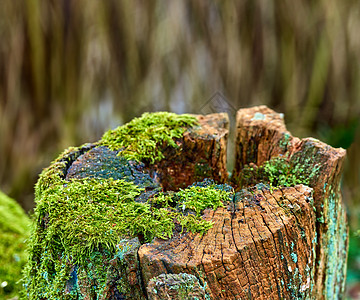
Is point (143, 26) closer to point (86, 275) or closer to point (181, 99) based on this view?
point (181, 99)

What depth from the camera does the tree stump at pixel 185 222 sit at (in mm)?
956

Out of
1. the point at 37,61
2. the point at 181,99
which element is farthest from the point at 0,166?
the point at 181,99

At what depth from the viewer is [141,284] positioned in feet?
3.14

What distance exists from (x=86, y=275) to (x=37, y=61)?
9.09ft

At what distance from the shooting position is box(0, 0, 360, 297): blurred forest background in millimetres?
3256

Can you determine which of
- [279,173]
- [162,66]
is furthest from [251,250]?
[162,66]

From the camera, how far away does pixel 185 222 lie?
1055 mm

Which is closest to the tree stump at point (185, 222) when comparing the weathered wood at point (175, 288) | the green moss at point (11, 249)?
the weathered wood at point (175, 288)

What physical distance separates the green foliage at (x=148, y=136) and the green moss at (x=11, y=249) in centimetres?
59

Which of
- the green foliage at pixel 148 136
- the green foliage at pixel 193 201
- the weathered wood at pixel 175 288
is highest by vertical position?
the green foliage at pixel 148 136

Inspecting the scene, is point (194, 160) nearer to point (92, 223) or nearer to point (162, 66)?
point (92, 223)

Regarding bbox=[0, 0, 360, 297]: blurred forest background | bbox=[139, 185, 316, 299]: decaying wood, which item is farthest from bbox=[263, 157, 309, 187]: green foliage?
bbox=[0, 0, 360, 297]: blurred forest background

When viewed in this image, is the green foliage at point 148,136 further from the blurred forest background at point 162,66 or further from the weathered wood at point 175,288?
the blurred forest background at point 162,66

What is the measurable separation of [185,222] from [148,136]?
542mm
